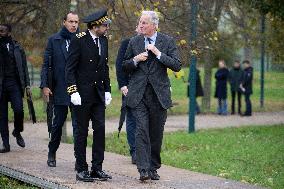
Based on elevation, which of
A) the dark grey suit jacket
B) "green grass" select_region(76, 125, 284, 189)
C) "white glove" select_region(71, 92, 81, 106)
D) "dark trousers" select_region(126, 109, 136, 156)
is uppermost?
the dark grey suit jacket

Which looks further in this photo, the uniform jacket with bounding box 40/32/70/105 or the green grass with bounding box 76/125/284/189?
the green grass with bounding box 76/125/284/189

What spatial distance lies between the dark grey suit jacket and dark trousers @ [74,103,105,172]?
1.40ft

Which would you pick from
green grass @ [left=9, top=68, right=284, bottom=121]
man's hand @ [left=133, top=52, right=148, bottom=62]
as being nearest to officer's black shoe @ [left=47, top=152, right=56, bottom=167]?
man's hand @ [left=133, top=52, right=148, bottom=62]

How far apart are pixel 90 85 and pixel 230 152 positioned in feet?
17.8

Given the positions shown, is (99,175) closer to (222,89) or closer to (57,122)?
(57,122)

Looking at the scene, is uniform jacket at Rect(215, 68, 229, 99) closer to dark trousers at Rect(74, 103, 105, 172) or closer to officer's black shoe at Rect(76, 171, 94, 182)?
dark trousers at Rect(74, 103, 105, 172)

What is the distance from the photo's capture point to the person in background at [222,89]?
2842 cm

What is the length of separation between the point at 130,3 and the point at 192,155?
3577 mm

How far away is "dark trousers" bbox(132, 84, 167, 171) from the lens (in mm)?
10570

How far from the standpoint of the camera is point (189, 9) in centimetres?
1780

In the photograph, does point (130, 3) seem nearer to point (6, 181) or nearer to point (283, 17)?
point (283, 17)

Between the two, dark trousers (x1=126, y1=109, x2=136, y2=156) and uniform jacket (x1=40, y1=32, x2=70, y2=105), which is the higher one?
uniform jacket (x1=40, y1=32, x2=70, y2=105)

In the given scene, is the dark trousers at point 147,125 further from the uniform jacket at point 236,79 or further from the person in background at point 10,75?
the uniform jacket at point 236,79

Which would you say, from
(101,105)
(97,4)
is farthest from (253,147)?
(101,105)
